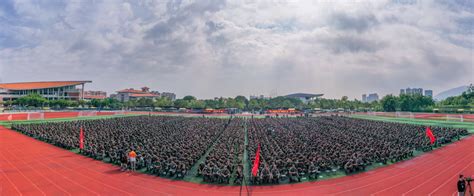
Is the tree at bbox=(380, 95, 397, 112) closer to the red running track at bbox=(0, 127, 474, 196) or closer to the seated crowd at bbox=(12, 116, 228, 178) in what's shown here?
the red running track at bbox=(0, 127, 474, 196)

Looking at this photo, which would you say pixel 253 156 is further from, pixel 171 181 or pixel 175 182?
pixel 171 181

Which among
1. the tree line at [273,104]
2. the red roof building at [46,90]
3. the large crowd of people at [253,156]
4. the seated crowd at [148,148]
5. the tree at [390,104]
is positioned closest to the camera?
the large crowd of people at [253,156]

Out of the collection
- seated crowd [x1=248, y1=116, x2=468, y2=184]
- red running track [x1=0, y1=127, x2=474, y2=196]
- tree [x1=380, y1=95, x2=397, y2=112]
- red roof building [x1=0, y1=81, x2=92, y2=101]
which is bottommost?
red running track [x1=0, y1=127, x2=474, y2=196]

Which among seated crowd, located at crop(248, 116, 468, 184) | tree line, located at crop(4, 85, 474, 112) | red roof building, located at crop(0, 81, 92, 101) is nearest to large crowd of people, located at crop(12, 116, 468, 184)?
seated crowd, located at crop(248, 116, 468, 184)

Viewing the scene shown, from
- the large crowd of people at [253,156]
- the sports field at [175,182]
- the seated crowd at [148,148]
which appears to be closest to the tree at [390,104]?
the large crowd of people at [253,156]

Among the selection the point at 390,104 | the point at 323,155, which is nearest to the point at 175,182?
the point at 323,155

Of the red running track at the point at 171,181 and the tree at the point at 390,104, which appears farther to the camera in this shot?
the tree at the point at 390,104

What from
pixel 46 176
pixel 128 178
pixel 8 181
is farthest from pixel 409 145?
pixel 8 181

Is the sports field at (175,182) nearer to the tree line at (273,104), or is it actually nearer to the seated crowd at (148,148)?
the seated crowd at (148,148)

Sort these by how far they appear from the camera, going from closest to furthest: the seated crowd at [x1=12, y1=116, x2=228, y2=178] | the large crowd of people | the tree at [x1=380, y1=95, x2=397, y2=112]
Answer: the large crowd of people < the seated crowd at [x1=12, y1=116, x2=228, y2=178] < the tree at [x1=380, y1=95, x2=397, y2=112]
